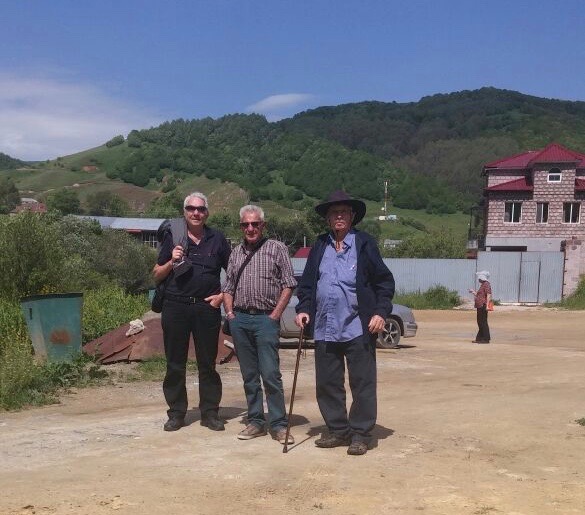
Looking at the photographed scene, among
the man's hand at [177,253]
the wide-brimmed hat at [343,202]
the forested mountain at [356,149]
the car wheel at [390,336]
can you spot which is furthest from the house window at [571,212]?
the forested mountain at [356,149]

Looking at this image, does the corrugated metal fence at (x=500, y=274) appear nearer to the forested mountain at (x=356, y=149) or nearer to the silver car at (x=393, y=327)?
the silver car at (x=393, y=327)

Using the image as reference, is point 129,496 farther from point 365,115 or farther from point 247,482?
point 365,115

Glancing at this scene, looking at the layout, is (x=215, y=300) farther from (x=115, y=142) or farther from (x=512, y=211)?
(x=115, y=142)

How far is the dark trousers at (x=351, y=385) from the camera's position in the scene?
18.5ft

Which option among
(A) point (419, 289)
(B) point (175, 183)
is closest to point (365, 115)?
(B) point (175, 183)

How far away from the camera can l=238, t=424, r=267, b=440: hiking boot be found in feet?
19.5

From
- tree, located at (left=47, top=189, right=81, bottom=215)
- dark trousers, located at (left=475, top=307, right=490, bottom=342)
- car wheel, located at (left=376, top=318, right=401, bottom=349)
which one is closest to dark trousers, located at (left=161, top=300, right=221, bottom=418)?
car wheel, located at (left=376, top=318, right=401, bottom=349)

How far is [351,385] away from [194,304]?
149cm

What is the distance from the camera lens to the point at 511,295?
31.5 metres

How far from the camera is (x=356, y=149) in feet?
516

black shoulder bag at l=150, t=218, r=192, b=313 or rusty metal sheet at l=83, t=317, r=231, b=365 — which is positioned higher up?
black shoulder bag at l=150, t=218, r=192, b=313

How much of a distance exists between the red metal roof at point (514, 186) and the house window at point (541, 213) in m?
1.27

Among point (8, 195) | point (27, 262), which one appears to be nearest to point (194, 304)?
point (27, 262)

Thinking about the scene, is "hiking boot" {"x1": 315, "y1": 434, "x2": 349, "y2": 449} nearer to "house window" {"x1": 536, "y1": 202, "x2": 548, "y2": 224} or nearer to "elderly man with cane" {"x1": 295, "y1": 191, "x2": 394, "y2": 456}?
"elderly man with cane" {"x1": 295, "y1": 191, "x2": 394, "y2": 456}
